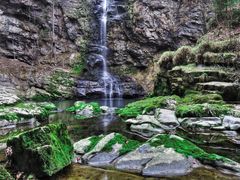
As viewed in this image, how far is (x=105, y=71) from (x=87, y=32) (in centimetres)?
592

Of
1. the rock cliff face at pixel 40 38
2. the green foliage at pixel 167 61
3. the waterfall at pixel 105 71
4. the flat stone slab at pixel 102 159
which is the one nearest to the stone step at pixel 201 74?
the green foliage at pixel 167 61

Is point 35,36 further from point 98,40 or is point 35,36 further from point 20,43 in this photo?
point 98,40

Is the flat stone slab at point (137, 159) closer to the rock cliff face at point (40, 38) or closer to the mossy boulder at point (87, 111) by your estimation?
the mossy boulder at point (87, 111)

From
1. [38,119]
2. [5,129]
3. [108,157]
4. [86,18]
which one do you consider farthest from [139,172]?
[86,18]

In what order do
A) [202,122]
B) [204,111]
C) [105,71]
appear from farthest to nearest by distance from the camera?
[105,71] < [204,111] < [202,122]

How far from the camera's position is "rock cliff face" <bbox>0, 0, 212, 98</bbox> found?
34688mm

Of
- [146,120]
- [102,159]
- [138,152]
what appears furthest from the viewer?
[146,120]

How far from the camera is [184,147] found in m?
8.35

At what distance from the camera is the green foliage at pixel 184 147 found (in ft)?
25.7

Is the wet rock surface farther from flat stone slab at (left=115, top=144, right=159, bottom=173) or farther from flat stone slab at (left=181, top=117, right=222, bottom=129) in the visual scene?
flat stone slab at (left=181, top=117, right=222, bottom=129)

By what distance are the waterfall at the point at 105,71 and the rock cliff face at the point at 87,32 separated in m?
0.64

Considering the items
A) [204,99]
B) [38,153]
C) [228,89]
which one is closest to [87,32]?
[228,89]

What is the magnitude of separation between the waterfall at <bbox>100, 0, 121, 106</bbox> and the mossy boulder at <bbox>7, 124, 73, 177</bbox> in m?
22.1

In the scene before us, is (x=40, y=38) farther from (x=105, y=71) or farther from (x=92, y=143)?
(x=92, y=143)
